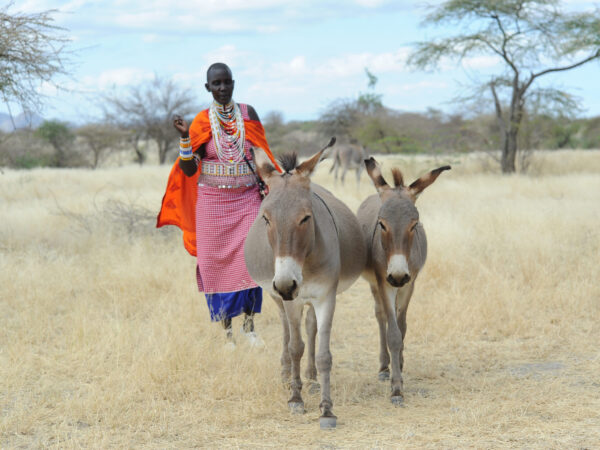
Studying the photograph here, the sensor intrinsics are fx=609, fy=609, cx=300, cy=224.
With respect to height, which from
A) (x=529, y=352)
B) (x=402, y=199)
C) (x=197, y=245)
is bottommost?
(x=529, y=352)

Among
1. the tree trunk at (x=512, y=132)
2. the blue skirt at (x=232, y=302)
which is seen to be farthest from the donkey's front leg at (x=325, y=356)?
the tree trunk at (x=512, y=132)

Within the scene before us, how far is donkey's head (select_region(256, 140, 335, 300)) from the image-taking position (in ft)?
10.2

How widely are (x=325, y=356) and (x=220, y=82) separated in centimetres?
226

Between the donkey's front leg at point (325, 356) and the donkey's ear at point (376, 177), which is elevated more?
the donkey's ear at point (376, 177)

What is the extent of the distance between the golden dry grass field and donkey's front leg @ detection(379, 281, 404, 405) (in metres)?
0.12

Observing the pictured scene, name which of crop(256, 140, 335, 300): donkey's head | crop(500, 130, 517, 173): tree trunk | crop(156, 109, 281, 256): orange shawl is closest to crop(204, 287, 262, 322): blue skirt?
crop(156, 109, 281, 256): orange shawl

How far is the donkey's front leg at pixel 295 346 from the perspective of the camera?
3.78 m

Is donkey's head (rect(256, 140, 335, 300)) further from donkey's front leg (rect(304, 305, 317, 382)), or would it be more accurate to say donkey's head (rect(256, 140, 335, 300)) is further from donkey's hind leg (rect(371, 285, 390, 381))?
donkey's hind leg (rect(371, 285, 390, 381))

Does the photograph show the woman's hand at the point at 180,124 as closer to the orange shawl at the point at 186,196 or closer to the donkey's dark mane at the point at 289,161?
the orange shawl at the point at 186,196

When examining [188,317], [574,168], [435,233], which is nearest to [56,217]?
[188,317]

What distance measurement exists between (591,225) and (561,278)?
1.94m

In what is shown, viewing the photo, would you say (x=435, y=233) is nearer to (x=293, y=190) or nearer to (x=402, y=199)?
(x=402, y=199)

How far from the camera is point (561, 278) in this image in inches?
261

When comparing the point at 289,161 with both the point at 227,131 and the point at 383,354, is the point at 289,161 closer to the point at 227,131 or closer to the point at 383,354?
the point at 227,131
